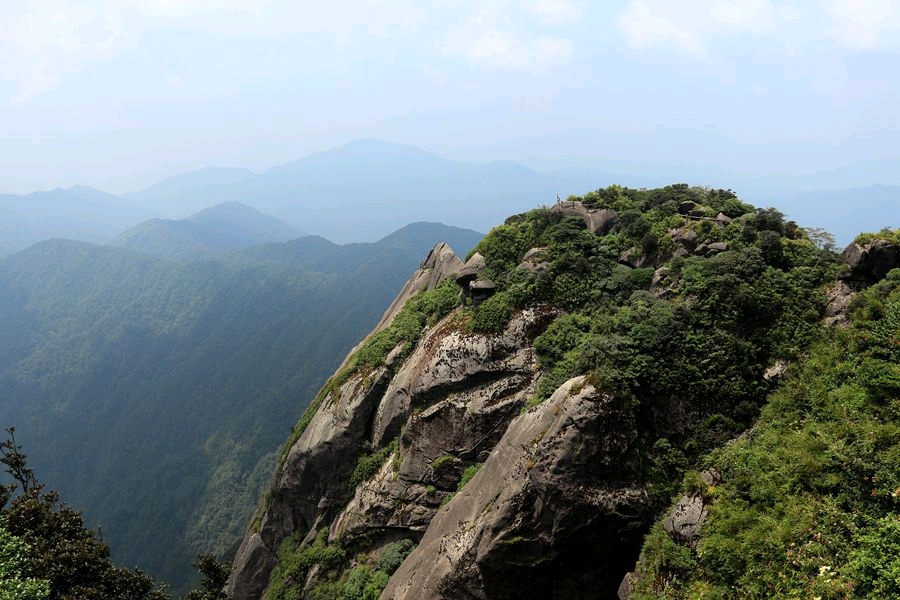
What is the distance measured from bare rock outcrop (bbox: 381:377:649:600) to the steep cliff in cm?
7

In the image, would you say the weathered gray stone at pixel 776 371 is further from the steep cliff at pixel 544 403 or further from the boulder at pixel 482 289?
the boulder at pixel 482 289

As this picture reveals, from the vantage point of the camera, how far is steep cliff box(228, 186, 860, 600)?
16.3 metres

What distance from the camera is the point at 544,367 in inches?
874

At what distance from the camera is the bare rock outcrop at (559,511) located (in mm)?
15891

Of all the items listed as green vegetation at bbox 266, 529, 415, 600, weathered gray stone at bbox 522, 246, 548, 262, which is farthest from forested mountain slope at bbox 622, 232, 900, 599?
weathered gray stone at bbox 522, 246, 548, 262

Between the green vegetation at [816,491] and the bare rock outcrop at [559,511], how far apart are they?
2026 millimetres

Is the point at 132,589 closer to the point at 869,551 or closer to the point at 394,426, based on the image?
the point at 394,426

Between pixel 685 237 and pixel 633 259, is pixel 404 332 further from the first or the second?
pixel 685 237

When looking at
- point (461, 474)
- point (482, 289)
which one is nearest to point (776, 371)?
point (482, 289)

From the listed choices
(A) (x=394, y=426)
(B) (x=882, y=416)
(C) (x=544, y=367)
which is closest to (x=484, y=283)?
(C) (x=544, y=367)

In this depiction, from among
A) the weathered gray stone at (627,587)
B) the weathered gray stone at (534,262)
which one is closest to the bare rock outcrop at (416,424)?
the weathered gray stone at (534,262)

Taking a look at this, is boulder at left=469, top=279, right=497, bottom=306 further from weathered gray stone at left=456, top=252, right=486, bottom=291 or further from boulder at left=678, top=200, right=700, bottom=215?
boulder at left=678, top=200, right=700, bottom=215

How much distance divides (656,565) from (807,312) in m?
11.4

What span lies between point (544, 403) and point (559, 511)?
386 cm
